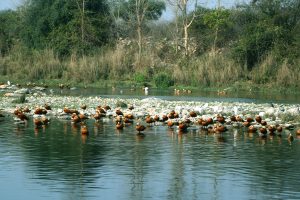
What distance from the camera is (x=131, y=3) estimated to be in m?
78.0

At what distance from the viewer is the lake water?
42.3ft

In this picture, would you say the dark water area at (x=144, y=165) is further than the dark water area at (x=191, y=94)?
No

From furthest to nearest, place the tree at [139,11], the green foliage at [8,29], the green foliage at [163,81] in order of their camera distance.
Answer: the tree at [139,11]
the green foliage at [8,29]
the green foliage at [163,81]

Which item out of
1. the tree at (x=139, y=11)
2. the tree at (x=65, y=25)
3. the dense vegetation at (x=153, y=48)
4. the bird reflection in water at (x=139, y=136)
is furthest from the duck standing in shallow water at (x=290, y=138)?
the tree at (x=139, y=11)

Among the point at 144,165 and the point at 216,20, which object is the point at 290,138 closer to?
the point at 144,165

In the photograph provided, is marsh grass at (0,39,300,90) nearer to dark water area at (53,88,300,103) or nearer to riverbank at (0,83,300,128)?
dark water area at (53,88,300,103)

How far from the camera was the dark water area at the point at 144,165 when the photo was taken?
12.9m

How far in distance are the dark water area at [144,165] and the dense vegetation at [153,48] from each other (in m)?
25.4

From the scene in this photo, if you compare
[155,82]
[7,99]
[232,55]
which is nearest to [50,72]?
[155,82]

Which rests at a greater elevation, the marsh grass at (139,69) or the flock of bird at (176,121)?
the marsh grass at (139,69)

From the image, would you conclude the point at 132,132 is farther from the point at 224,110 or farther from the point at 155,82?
the point at 155,82

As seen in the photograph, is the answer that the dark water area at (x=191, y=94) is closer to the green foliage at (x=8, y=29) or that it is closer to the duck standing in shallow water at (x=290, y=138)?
the duck standing in shallow water at (x=290, y=138)

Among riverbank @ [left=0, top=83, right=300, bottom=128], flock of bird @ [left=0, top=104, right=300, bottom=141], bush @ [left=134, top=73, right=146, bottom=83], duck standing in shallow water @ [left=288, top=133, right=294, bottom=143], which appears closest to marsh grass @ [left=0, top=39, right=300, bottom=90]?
bush @ [left=134, top=73, right=146, bottom=83]

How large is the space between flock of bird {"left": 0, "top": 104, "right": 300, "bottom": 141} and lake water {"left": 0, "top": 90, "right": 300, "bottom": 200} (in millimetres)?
319
